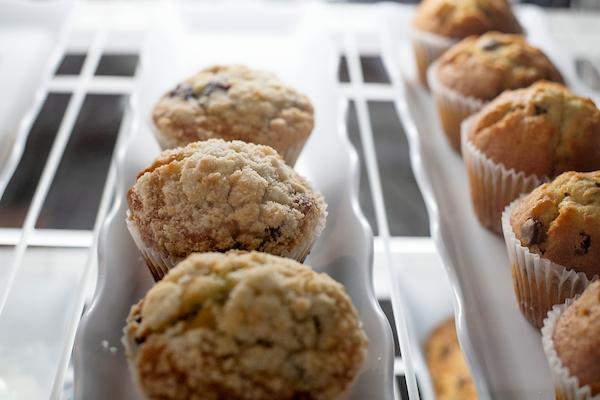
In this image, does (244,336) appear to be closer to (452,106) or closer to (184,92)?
(184,92)

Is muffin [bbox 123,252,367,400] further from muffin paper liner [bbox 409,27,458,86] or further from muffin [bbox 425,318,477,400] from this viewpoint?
muffin paper liner [bbox 409,27,458,86]

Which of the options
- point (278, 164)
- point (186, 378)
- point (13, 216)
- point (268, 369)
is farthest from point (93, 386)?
point (13, 216)

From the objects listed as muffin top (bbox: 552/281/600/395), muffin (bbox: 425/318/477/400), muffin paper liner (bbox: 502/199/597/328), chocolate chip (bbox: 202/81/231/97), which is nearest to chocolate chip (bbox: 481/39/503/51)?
muffin paper liner (bbox: 502/199/597/328)

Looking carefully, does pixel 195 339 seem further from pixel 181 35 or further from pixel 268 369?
pixel 181 35

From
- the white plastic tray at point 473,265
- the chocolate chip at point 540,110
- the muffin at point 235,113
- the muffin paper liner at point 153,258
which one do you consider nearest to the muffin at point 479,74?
the white plastic tray at point 473,265

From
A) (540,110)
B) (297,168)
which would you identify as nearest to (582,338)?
(540,110)

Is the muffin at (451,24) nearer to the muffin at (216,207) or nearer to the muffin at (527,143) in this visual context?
the muffin at (527,143)
